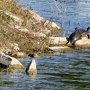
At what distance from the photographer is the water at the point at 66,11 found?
34.9 m

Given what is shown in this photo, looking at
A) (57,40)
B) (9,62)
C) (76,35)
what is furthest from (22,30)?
(9,62)

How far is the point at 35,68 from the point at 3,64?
1.29 metres

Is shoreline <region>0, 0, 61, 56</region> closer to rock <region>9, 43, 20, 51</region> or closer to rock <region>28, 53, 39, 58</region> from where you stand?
rock <region>9, 43, 20, 51</region>

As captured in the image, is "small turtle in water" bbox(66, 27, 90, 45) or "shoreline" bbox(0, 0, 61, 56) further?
"small turtle in water" bbox(66, 27, 90, 45)

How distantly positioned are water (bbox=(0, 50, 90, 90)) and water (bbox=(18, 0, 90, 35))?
24.4 feet

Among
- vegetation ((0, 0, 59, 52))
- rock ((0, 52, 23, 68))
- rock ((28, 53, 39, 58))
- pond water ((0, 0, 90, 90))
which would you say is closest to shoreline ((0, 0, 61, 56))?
vegetation ((0, 0, 59, 52))

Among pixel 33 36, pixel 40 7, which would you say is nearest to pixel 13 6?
pixel 33 36

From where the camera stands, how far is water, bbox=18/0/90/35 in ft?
114

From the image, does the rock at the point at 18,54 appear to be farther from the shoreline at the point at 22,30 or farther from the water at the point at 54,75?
the water at the point at 54,75

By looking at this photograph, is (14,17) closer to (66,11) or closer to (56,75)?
(56,75)

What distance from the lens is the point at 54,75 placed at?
2094cm

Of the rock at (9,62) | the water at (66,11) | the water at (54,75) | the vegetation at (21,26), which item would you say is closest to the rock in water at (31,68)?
the water at (54,75)

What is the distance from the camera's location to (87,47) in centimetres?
2784

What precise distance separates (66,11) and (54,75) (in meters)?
19.2
